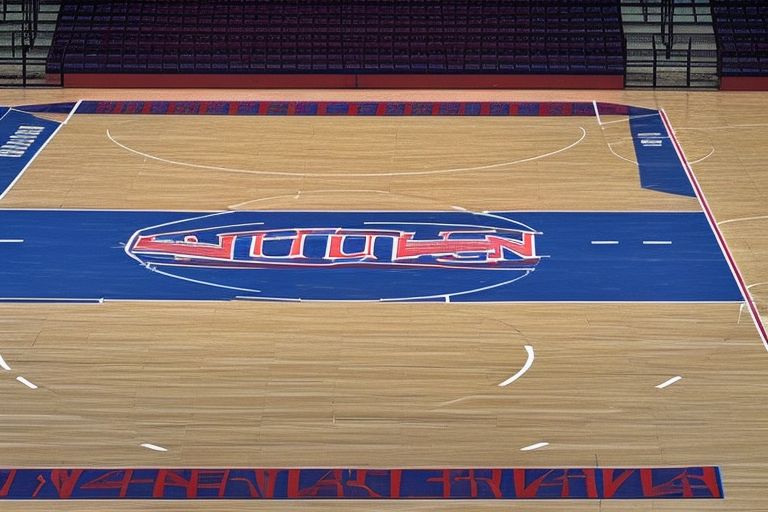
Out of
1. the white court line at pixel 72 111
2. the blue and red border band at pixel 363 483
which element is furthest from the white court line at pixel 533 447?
the white court line at pixel 72 111

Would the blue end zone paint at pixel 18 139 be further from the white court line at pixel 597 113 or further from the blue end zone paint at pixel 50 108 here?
the white court line at pixel 597 113

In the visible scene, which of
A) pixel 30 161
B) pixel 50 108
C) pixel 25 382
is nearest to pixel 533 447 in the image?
pixel 25 382

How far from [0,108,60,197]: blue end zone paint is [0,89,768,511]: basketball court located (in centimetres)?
8

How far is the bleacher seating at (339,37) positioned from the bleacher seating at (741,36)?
73.5 inches

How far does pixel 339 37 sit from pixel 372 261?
10.0m

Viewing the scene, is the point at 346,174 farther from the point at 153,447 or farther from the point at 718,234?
the point at 153,447

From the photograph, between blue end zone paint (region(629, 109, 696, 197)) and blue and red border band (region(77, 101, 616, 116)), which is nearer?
blue end zone paint (region(629, 109, 696, 197))

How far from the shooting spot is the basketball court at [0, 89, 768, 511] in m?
14.4

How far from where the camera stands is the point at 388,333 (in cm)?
1720

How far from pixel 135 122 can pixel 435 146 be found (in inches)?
200

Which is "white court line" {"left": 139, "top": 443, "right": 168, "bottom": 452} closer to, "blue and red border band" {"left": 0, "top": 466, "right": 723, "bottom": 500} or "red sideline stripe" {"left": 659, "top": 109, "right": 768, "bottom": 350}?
"blue and red border band" {"left": 0, "top": 466, "right": 723, "bottom": 500}

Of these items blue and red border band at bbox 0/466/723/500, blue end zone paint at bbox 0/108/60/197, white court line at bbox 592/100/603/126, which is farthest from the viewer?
white court line at bbox 592/100/603/126

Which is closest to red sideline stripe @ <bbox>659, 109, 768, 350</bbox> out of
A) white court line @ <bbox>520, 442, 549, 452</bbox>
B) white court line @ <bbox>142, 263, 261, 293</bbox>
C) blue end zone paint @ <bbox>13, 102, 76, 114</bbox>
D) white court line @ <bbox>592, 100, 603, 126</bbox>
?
white court line @ <bbox>592, 100, 603, 126</bbox>

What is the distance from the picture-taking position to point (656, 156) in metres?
23.7
